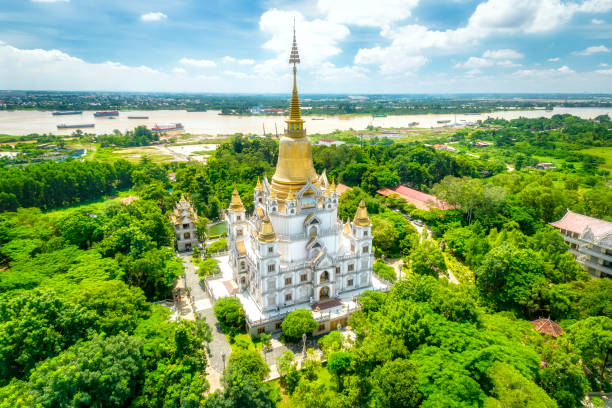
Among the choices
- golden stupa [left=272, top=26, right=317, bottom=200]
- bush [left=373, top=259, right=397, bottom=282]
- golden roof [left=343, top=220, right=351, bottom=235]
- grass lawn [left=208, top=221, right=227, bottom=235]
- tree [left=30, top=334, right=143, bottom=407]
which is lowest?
grass lawn [left=208, top=221, right=227, bottom=235]

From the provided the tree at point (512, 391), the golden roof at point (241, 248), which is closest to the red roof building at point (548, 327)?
the tree at point (512, 391)

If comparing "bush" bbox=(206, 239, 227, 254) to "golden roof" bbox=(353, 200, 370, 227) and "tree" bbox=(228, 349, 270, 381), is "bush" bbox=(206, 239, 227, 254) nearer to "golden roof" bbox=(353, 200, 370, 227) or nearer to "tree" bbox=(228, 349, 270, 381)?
"golden roof" bbox=(353, 200, 370, 227)

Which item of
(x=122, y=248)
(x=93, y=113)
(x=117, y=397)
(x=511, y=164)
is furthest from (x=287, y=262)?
(x=93, y=113)

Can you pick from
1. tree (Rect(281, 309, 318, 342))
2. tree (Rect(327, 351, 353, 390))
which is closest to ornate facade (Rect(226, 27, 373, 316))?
tree (Rect(281, 309, 318, 342))

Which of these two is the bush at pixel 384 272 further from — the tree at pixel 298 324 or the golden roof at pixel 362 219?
the tree at pixel 298 324

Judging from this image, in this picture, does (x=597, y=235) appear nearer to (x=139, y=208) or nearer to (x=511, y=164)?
(x=139, y=208)

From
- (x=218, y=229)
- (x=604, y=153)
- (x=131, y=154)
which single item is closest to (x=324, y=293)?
(x=218, y=229)

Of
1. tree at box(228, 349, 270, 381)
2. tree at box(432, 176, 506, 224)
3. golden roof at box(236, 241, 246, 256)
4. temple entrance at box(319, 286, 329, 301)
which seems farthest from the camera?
tree at box(432, 176, 506, 224)
